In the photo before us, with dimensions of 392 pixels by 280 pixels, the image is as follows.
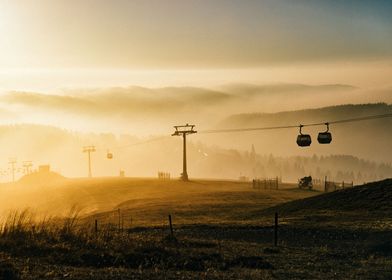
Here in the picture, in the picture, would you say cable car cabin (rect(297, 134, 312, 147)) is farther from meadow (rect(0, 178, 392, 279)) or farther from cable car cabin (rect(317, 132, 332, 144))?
meadow (rect(0, 178, 392, 279))

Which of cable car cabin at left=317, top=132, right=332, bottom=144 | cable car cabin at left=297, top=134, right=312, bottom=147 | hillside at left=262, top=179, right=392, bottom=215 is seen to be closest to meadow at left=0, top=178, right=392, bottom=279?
hillside at left=262, top=179, right=392, bottom=215

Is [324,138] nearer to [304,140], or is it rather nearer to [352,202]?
[304,140]

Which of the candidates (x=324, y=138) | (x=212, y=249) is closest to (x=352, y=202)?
(x=324, y=138)

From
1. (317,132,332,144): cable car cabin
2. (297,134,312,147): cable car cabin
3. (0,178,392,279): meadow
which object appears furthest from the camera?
(297,134,312,147): cable car cabin

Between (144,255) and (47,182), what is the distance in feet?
474

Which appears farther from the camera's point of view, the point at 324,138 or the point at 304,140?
the point at 304,140

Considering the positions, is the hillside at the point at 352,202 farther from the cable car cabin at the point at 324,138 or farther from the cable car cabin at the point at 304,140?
the cable car cabin at the point at 304,140

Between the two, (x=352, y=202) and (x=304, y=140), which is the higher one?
(x=304, y=140)

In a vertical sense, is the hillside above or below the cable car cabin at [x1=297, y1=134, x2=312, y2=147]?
below

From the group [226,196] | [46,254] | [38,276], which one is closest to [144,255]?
[46,254]

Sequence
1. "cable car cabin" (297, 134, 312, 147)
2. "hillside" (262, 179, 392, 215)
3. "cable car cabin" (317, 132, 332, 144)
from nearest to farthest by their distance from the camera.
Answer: "hillside" (262, 179, 392, 215), "cable car cabin" (317, 132, 332, 144), "cable car cabin" (297, 134, 312, 147)

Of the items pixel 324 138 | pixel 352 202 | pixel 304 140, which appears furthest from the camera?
pixel 304 140

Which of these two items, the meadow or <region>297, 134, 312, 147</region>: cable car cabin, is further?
<region>297, 134, 312, 147</region>: cable car cabin

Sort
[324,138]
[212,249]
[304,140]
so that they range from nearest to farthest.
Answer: [212,249]
[324,138]
[304,140]
